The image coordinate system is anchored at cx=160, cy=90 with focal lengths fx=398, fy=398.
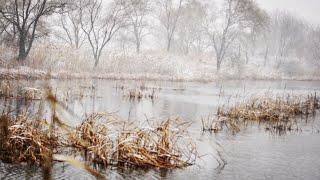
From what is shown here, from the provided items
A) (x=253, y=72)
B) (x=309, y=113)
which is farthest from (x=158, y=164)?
(x=253, y=72)

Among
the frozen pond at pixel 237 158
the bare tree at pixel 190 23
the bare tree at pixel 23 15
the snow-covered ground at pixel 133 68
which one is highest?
the bare tree at pixel 190 23

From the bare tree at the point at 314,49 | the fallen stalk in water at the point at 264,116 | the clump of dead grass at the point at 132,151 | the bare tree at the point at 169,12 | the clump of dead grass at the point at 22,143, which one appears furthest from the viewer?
the bare tree at the point at 314,49

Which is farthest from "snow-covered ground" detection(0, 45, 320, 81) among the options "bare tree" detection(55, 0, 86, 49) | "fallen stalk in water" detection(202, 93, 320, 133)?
"fallen stalk in water" detection(202, 93, 320, 133)

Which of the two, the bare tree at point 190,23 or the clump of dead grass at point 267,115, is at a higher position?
the bare tree at point 190,23

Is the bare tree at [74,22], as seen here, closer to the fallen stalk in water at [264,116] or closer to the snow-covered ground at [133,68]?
the snow-covered ground at [133,68]

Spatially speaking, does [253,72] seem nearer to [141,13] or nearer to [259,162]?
[141,13]

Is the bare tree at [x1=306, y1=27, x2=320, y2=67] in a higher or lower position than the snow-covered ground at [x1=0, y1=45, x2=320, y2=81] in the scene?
higher

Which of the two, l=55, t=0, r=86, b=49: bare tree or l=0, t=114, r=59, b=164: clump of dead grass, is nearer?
l=0, t=114, r=59, b=164: clump of dead grass

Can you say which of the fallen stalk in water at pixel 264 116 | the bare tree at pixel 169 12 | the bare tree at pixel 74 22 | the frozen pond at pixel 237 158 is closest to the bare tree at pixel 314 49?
the bare tree at pixel 169 12

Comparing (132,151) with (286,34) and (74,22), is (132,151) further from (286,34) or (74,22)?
(286,34)

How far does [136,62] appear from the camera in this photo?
4109 centimetres

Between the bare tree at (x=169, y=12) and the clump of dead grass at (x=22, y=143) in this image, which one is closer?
the clump of dead grass at (x=22, y=143)

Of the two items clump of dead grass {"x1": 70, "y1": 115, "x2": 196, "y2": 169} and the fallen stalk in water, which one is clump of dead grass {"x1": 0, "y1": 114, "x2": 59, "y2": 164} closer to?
clump of dead grass {"x1": 70, "y1": 115, "x2": 196, "y2": 169}

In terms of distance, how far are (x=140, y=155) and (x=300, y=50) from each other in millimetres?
80665
